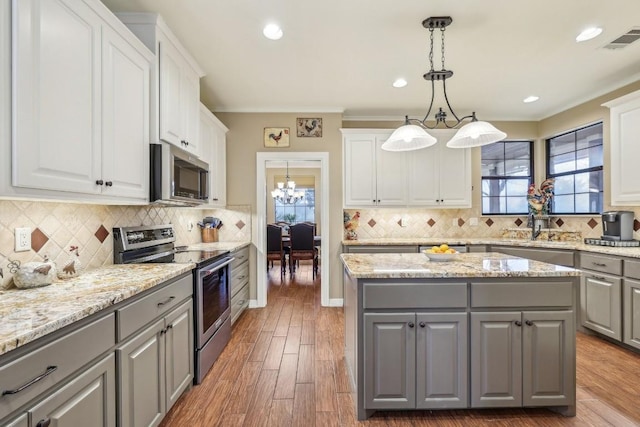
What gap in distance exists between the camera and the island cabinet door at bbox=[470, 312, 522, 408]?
177 cm

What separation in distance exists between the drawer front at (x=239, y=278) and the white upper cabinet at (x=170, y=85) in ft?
4.52

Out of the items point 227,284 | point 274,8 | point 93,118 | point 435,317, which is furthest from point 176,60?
point 435,317

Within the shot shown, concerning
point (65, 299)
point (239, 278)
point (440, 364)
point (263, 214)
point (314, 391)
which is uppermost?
point (263, 214)

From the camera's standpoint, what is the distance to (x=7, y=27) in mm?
1096

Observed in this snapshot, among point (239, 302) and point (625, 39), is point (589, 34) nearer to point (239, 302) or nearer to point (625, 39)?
point (625, 39)

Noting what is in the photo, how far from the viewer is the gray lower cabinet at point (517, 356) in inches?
69.7

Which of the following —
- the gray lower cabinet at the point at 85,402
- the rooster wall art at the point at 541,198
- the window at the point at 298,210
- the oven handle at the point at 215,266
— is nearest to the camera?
the gray lower cabinet at the point at 85,402

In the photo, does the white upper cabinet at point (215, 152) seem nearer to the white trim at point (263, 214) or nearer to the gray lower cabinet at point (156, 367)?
the white trim at point (263, 214)

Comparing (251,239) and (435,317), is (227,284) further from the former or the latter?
(435,317)

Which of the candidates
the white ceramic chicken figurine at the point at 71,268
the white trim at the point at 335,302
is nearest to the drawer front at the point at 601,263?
the white trim at the point at 335,302

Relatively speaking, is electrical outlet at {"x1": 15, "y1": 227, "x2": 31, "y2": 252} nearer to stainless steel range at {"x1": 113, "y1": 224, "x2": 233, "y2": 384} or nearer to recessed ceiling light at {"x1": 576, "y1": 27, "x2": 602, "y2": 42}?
stainless steel range at {"x1": 113, "y1": 224, "x2": 233, "y2": 384}

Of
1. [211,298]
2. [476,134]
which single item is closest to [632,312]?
[476,134]

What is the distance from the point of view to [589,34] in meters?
2.29

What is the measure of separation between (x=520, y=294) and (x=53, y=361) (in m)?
2.24
